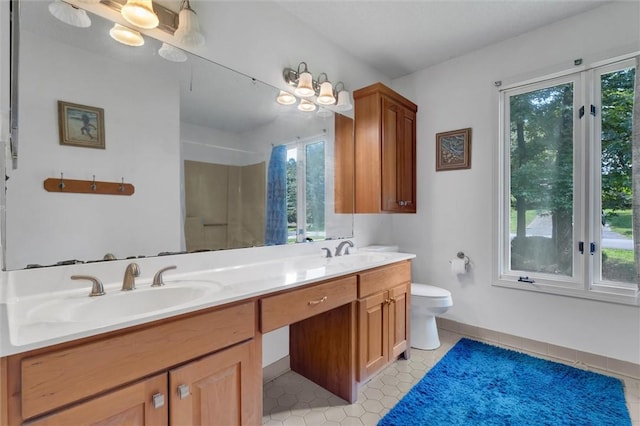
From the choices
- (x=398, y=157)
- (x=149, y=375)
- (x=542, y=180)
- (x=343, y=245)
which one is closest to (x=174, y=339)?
(x=149, y=375)

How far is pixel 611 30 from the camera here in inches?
78.4

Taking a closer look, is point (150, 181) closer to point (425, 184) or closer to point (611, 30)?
point (425, 184)

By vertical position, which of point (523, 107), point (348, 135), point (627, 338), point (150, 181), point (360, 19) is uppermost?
point (360, 19)

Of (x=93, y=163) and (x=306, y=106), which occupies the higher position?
(x=306, y=106)

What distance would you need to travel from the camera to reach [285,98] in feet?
6.59

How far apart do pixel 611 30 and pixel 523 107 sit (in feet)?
2.10

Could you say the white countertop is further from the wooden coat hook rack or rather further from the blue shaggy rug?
the blue shaggy rug

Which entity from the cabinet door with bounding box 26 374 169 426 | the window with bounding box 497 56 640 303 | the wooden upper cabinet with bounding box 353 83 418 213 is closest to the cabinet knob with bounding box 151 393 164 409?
the cabinet door with bounding box 26 374 169 426

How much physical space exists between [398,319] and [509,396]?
0.75m

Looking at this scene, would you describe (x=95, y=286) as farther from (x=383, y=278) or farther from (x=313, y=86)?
(x=313, y=86)

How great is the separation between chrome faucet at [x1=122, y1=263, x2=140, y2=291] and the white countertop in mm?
30

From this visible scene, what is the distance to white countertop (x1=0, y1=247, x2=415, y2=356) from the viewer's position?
755 mm

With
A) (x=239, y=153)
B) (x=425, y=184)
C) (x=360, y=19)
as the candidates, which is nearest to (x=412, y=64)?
(x=360, y=19)

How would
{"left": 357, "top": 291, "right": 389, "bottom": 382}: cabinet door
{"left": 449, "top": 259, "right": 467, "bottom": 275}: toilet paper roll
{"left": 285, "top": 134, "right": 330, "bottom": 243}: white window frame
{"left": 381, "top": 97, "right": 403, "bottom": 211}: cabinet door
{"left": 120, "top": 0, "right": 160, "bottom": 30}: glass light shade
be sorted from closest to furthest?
{"left": 120, "top": 0, "right": 160, "bottom": 30}: glass light shade
{"left": 357, "top": 291, "right": 389, "bottom": 382}: cabinet door
{"left": 285, "top": 134, "right": 330, "bottom": 243}: white window frame
{"left": 381, "top": 97, "right": 403, "bottom": 211}: cabinet door
{"left": 449, "top": 259, "right": 467, "bottom": 275}: toilet paper roll
